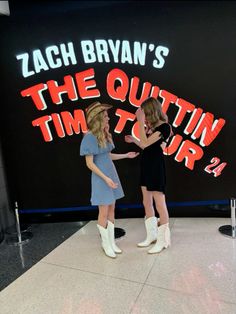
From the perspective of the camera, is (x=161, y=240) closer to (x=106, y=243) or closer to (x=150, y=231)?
(x=150, y=231)

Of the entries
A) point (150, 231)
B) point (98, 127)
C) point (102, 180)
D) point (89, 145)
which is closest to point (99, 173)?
point (102, 180)

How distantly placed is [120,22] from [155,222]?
2.20m

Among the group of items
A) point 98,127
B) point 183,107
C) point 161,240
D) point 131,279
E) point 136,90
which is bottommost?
point 131,279

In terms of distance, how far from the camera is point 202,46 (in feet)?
10.8

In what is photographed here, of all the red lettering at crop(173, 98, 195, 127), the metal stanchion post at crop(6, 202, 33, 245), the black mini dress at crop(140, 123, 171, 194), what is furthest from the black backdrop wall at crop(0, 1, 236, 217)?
the black mini dress at crop(140, 123, 171, 194)

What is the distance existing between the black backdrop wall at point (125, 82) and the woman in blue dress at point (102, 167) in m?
0.82

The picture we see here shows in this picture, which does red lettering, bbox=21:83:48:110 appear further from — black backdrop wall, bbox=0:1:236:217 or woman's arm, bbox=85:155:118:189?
woman's arm, bbox=85:155:118:189

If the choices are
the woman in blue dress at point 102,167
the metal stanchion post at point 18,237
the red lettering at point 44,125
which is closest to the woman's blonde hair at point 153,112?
the woman in blue dress at point 102,167

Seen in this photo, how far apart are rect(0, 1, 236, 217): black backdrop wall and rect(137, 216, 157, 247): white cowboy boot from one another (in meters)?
0.72

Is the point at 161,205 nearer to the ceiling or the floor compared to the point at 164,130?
nearer to the floor

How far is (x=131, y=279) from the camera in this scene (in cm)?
239

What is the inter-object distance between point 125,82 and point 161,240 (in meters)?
1.76

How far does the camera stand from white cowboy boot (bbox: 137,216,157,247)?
293 cm

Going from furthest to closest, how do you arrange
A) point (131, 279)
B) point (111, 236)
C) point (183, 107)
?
point (183, 107) < point (111, 236) < point (131, 279)
